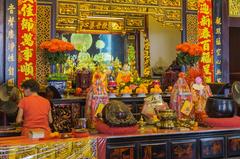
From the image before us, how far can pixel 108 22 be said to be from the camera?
9547 millimetres

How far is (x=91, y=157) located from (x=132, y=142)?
15.6 inches

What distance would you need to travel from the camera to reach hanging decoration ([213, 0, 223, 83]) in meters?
7.69

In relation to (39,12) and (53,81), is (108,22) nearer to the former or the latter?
(39,12)

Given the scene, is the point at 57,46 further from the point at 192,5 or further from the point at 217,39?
the point at 217,39

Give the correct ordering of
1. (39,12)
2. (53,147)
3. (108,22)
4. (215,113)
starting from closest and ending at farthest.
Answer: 1. (53,147)
2. (215,113)
3. (39,12)
4. (108,22)

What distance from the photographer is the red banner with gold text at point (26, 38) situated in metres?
6.13

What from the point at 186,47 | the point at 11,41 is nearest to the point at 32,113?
the point at 11,41

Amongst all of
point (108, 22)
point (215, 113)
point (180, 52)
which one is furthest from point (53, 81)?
point (108, 22)

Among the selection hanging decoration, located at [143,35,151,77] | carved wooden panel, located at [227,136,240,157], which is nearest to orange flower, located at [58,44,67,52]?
carved wooden panel, located at [227,136,240,157]

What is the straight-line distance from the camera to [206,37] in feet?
24.9

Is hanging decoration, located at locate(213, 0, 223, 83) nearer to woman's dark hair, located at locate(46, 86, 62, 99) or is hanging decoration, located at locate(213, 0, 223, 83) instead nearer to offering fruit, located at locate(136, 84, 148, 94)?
offering fruit, located at locate(136, 84, 148, 94)

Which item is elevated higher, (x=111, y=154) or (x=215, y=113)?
(x=215, y=113)

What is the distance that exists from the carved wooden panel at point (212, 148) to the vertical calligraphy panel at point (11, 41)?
328 centimetres

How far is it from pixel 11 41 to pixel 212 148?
11.6 ft
